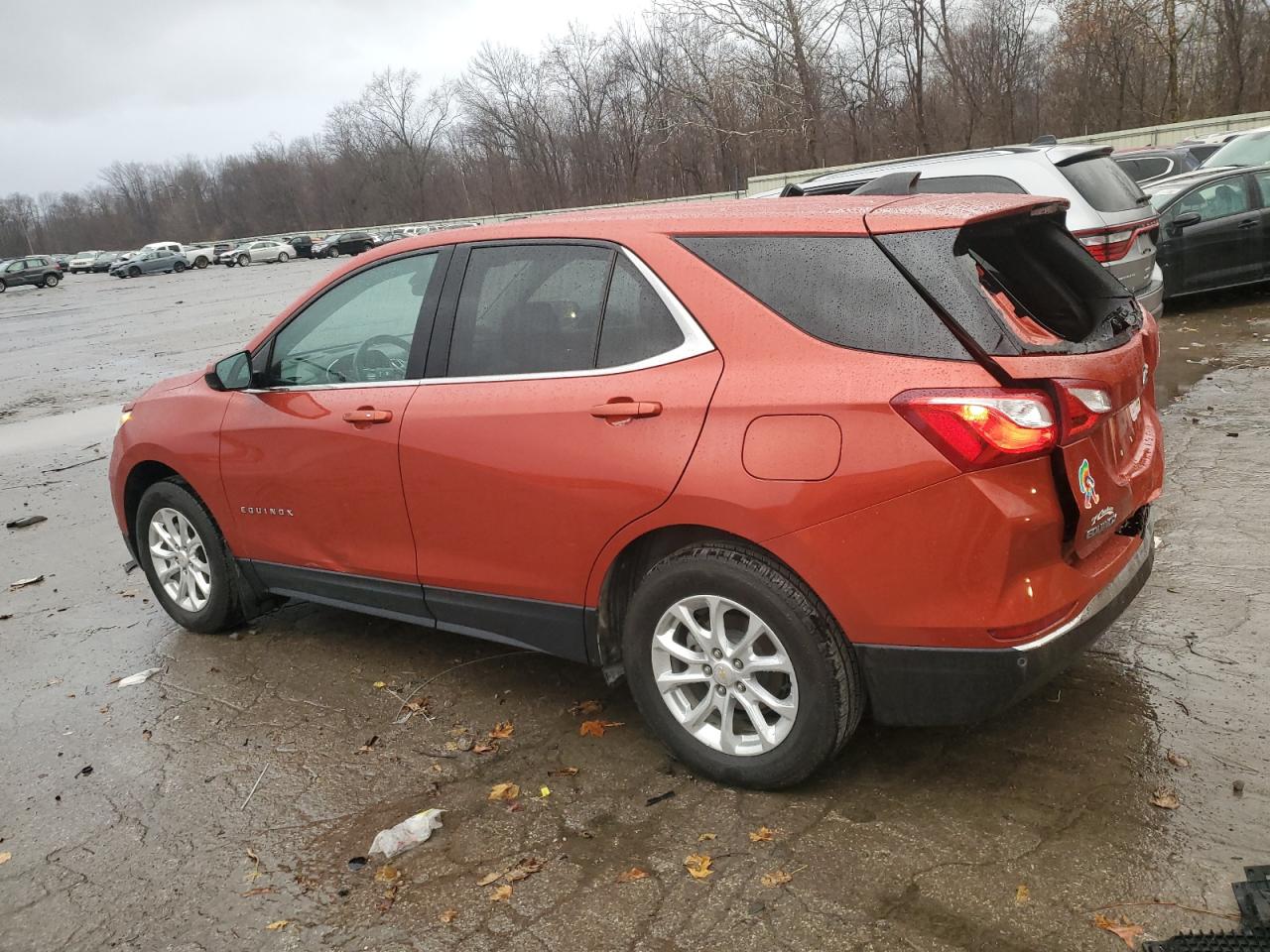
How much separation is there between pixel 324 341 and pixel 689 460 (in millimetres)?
2134

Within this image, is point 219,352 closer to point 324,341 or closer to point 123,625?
point 123,625

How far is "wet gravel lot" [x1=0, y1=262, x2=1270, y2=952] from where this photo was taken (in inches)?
110

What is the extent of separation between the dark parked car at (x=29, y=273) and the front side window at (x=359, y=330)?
60030mm

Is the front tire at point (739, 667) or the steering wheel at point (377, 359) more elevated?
the steering wheel at point (377, 359)

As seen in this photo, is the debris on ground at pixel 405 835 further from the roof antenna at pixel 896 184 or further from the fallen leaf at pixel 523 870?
the roof antenna at pixel 896 184

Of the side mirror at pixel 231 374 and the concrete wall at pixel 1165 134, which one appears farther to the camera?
the concrete wall at pixel 1165 134

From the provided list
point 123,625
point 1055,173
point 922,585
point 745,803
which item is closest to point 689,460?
point 922,585

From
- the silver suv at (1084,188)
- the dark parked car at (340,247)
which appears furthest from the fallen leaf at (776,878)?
the dark parked car at (340,247)

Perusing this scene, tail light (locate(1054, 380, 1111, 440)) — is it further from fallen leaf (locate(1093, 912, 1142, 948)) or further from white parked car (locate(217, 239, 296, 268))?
white parked car (locate(217, 239, 296, 268))

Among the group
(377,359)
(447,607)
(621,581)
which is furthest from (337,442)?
(621,581)

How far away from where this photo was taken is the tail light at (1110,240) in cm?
741

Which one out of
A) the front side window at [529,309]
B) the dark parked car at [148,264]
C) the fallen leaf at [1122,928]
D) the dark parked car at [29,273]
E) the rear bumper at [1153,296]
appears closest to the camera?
the fallen leaf at [1122,928]

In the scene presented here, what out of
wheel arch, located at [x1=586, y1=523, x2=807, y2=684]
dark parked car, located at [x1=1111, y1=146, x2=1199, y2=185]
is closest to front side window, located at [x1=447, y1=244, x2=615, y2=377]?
wheel arch, located at [x1=586, y1=523, x2=807, y2=684]

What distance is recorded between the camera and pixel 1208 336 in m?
10.6
